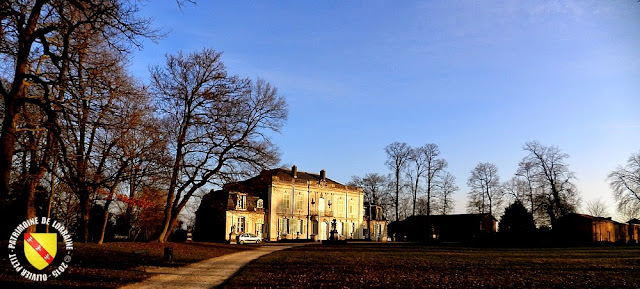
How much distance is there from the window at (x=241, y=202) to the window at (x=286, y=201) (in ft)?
15.5

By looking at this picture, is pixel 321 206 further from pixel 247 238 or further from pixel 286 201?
pixel 247 238

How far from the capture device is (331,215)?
53.5m

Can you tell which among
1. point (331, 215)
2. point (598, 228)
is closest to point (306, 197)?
point (331, 215)

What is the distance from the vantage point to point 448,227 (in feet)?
204

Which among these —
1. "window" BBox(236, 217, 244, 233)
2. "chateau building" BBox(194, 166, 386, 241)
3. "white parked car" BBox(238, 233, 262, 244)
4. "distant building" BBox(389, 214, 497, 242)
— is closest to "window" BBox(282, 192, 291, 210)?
"chateau building" BBox(194, 166, 386, 241)

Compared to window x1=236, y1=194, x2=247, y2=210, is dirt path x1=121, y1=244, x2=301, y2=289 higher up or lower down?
lower down

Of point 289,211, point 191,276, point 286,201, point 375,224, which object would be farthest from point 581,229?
point 191,276

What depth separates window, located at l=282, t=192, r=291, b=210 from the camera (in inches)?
1967

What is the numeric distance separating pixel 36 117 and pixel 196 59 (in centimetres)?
1349

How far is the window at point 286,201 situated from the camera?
50.0 m

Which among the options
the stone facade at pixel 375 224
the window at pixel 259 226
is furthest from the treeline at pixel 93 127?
the stone facade at pixel 375 224

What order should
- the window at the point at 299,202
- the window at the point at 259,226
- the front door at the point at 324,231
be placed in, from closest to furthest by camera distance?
the window at the point at 259,226
the window at the point at 299,202
the front door at the point at 324,231

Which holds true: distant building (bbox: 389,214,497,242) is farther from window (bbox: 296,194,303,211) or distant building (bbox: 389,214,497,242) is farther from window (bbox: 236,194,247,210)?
window (bbox: 236,194,247,210)

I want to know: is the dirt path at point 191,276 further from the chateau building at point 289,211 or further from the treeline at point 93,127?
the chateau building at point 289,211
